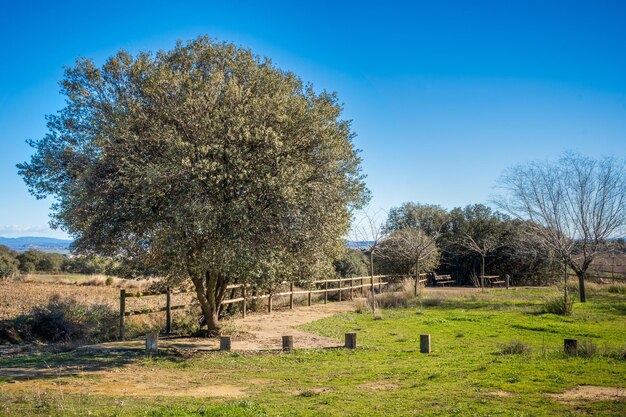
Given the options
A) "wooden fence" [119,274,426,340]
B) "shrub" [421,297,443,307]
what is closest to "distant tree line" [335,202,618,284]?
"wooden fence" [119,274,426,340]

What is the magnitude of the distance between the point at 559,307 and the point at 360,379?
14.5m

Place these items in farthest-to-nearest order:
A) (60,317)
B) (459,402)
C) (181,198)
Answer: (60,317), (181,198), (459,402)

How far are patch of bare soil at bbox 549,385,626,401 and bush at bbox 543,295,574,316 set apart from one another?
13.2 meters

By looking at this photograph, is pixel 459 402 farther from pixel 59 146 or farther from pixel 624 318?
pixel 624 318

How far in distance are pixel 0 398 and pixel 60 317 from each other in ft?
32.7

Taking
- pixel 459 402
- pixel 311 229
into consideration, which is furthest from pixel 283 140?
pixel 459 402

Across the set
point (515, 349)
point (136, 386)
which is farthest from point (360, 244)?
point (136, 386)

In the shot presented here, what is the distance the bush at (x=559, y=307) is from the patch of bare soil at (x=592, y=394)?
43.4 ft

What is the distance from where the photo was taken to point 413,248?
3512 centimetres

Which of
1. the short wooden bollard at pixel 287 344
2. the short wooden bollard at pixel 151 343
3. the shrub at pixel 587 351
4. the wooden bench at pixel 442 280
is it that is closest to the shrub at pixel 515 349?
the shrub at pixel 587 351

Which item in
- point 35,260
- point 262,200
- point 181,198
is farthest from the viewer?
point 35,260

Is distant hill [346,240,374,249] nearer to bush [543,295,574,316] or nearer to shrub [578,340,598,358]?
bush [543,295,574,316]

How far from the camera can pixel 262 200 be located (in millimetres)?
14414

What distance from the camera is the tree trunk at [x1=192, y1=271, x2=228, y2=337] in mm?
16984
